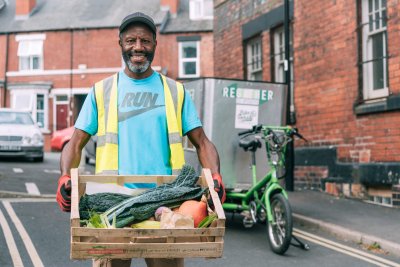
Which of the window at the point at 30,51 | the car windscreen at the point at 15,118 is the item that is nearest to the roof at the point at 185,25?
the window at the point at 30,51

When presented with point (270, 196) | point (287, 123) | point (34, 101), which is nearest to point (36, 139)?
point (287, 123)

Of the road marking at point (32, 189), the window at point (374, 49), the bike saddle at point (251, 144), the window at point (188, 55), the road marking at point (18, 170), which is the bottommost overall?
the road marking at point (32, 189)

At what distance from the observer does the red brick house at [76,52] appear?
3384cm

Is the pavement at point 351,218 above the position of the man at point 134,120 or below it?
below

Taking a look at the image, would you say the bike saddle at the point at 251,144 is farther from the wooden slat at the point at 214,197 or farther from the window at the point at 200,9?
the window at the point at 200,9

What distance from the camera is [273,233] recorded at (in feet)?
24.1

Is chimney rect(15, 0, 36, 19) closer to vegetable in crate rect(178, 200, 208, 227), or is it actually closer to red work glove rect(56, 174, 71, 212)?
red work glove rect(56, 174, 71, 212)

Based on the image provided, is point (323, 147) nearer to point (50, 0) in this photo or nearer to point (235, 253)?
point (235, 253)

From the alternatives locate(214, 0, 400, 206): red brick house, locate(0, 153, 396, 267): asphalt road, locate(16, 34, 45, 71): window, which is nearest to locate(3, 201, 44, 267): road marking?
locate(0, 153, 396, 267): asphalt road

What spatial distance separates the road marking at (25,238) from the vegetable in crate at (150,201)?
3.76m

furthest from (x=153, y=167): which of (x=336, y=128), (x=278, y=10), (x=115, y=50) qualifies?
(x=115, y=50)

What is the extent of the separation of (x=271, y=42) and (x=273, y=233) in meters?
7.58

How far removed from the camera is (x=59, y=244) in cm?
731

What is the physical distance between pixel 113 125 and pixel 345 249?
4.92 m
